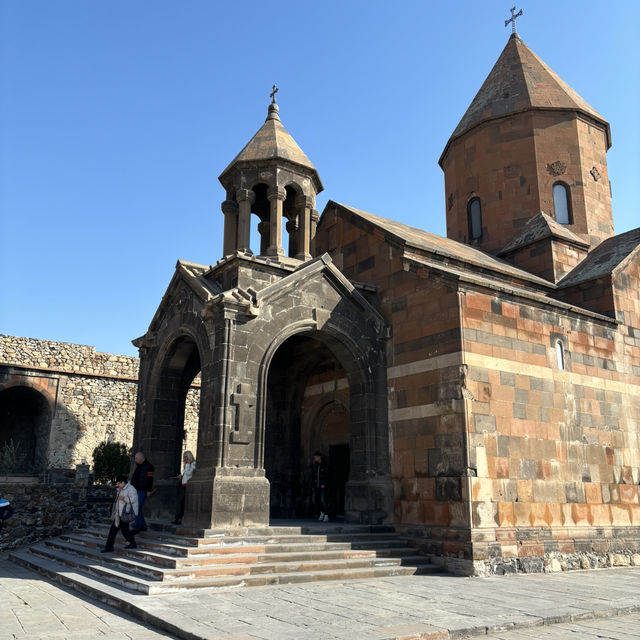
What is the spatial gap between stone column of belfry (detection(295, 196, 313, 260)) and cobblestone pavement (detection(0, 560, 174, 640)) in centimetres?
807

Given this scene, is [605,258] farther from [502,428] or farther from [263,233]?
[263,233]

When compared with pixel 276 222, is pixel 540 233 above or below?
above

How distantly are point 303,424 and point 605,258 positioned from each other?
27.4 feet

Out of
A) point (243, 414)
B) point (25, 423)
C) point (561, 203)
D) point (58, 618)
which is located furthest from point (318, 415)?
point (25, 423)

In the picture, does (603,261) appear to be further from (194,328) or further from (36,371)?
(36,371)

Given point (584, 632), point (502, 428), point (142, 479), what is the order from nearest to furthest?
point (584, 632), point (142, 479), point (502, 428)

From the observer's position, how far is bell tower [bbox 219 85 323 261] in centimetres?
1326

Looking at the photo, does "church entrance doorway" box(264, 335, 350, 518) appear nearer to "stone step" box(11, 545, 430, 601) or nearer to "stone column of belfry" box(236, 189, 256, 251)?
"stone column of belfry" box(236, 189, 256, 251)

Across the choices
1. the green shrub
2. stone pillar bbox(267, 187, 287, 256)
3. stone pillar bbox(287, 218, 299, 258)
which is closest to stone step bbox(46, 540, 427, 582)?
stone pillar bbox(267, 187, 287, 256)

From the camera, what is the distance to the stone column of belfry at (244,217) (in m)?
13.1

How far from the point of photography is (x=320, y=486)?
11664mm

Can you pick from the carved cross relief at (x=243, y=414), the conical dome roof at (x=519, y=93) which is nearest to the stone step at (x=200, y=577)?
the carved cross relief at (x=243, y=414)

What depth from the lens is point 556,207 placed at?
55.8ft

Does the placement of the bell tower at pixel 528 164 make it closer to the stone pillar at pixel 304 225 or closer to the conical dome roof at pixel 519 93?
the conical dome roof at pixel 519 93
